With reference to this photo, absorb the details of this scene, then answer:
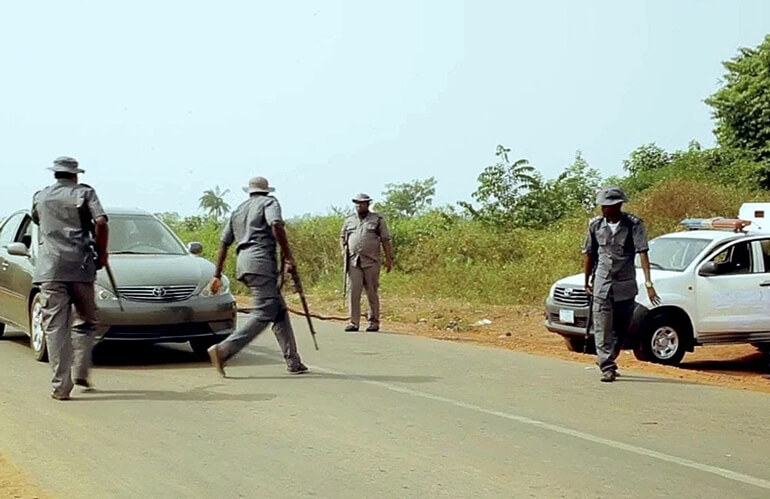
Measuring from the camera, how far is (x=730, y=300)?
13812mm

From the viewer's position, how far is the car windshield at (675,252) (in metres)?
14.0

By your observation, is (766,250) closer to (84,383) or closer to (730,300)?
(730,300)

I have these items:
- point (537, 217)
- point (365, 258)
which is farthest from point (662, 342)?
point (537, 217)

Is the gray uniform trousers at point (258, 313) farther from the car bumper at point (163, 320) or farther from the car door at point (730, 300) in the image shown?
the car door at point (730, 300)

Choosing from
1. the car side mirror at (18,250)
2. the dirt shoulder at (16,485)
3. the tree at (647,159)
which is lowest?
the dirt shoulder at (16,485)

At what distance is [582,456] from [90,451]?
3.25 m

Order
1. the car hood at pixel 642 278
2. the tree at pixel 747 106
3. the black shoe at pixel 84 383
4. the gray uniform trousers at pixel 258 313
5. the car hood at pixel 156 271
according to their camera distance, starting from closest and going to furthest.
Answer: the black shoe at pixel 84 383 → the gray uniform trousers at pixel 258 313 → the car hood at pixel 156 271 → the car hood at pixel 642 278 → the tree at pixel 747 106

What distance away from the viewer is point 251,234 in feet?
33.8

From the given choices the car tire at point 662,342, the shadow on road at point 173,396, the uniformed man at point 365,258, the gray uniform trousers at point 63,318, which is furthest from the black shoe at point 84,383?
the car tire at point 662,342

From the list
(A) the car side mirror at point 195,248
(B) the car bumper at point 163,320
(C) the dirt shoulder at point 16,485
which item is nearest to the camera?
(C) the dirt shoulder at point 16,485

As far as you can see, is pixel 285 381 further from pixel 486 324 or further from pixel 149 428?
pixel 486 324

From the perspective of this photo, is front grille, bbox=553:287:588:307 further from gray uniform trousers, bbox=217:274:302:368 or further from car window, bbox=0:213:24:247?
car window, bbox=0:213:24:247

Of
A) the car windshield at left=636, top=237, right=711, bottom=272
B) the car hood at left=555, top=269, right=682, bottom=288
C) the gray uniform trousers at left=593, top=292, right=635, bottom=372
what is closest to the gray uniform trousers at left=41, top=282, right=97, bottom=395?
the gray uniform trousers at left=593, top=292, right=635, bottom=372

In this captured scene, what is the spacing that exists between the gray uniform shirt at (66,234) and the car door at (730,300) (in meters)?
7.87
